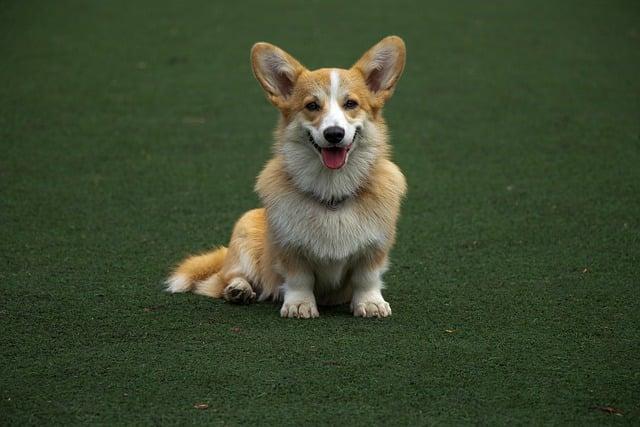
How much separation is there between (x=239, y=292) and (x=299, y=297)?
12.7 inches

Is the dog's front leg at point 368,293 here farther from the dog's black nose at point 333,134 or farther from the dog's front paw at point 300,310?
the dog's black nose at point 333,134

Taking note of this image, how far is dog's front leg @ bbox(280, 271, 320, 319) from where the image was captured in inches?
157

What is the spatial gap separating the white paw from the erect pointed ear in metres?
0.97

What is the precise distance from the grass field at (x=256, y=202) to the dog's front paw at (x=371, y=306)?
0.25 ft

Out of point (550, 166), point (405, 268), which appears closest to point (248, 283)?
point (405, 268)

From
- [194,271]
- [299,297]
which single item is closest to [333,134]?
[299,297]

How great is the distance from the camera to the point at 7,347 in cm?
365

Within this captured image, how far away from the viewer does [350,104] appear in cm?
394

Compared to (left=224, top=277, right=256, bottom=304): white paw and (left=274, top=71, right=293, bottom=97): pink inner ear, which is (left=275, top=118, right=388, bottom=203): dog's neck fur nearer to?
(left=274, top=71, right=293, bottom=97): pink inner ear

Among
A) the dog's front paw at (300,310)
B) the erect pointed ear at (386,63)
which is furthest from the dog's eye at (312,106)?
the dog's front paw at (300,310)

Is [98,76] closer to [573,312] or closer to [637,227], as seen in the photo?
[637,227]

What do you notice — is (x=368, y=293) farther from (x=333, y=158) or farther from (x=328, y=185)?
(x=333, y=158)

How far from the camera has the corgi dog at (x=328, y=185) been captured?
395 centimetres

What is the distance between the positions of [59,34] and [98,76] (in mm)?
1700
